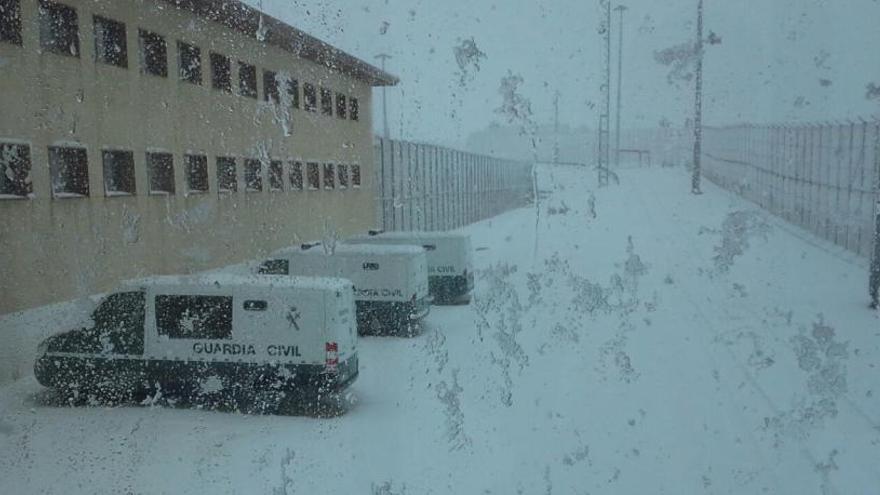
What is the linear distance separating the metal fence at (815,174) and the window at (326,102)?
40.0 ft

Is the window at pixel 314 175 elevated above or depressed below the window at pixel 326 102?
below

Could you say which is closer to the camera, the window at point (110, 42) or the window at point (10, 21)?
the window at point (10, 21)

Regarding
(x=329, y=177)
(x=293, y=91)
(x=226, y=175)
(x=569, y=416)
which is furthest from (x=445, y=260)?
→ (x=569, y=416)

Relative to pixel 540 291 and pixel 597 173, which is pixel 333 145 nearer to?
pixel 540 291

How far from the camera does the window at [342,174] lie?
22.6 metres

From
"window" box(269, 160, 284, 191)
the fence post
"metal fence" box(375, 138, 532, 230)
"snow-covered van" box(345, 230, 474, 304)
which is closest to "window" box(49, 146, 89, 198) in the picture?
"window" box(269, 160, 284, 191)

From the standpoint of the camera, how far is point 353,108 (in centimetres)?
2183

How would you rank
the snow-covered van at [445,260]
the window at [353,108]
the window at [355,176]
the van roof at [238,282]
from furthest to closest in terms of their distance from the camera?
the window at [355,176]
the window at [353,108]
the snow-covered van at [445,260]
the van roof at [238,282]

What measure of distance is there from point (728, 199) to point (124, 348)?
69.3 ft

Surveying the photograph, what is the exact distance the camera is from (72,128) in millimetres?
11297

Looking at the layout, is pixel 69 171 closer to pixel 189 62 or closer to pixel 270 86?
pixel 189 62

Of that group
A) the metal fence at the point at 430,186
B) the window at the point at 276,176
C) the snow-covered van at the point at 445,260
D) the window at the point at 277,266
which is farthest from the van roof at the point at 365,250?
the metal fence at the point at 430,186

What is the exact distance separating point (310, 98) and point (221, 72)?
15.8ft

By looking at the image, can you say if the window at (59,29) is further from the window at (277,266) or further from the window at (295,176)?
the window at (295,176)
